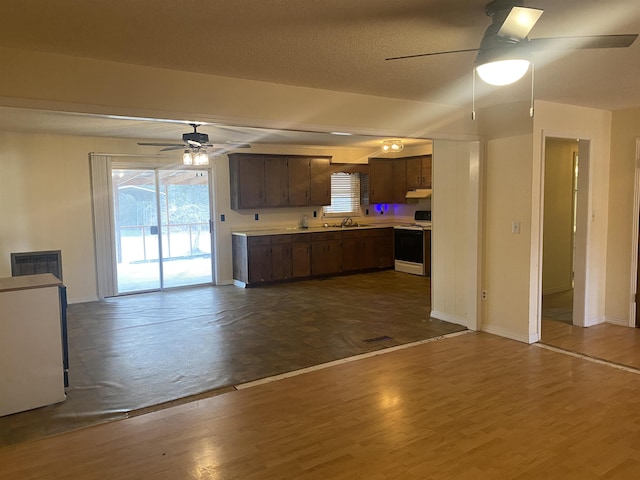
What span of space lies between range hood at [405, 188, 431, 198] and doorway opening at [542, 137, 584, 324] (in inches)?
94.5

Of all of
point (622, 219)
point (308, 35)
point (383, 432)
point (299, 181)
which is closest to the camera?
point (308, 35)

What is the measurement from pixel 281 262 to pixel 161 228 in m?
2.02

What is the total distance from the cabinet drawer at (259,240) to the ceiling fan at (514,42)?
226 inches

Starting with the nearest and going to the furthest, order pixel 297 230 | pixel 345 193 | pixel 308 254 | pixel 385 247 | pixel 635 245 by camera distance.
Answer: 1. pixel 635 245
2. pixel 308 254
3. pixel 297 230
4. pixel 385 247
5. pixel 345 193

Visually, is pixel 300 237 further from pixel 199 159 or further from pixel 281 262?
pixel 199 159

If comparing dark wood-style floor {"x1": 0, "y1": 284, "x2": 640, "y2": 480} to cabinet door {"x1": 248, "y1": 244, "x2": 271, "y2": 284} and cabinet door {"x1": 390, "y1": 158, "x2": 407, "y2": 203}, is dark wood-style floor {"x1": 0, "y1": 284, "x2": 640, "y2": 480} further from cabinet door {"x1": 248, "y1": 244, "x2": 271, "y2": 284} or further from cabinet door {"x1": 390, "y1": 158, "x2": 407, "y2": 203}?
cabinet door {"x1": 390, "y1": 158, "x2": 407, "y2": 203}

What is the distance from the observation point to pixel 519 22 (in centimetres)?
208

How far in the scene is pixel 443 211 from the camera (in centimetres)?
550

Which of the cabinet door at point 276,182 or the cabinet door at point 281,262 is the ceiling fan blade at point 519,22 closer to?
the cabinet door at point 281,262

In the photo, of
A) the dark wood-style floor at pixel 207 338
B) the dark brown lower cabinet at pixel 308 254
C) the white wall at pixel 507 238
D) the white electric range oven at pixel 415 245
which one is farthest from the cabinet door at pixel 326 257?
the white wall at pixel 507 238

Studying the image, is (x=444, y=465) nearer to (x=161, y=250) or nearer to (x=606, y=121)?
(x=606, y=121)

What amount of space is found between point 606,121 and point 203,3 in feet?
15.7

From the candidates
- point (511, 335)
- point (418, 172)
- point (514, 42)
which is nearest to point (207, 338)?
point (511, 335)

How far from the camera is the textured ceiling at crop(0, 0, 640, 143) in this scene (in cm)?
225
